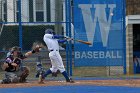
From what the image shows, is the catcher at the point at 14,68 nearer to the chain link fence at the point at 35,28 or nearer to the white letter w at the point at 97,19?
the chain link fence at the point at 35,28

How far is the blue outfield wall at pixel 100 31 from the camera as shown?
835 inches

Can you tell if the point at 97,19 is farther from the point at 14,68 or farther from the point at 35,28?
the point at 14,68

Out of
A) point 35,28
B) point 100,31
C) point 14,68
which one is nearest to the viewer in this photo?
point 14,68

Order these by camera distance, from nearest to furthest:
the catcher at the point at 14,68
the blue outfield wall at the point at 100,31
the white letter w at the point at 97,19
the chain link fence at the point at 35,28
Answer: the catcher at the point at 14,68
the chain link fence at the point at 35,28
the blue outfield wall at the point at 100,31
the white letter w at the point at 97,19

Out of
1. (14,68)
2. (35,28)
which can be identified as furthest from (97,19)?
(14,68)

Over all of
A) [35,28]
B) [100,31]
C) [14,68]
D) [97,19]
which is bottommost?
[14,68]

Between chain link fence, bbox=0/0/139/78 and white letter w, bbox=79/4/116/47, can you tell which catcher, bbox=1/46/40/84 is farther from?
white letter w, bbox=79/4/116/47

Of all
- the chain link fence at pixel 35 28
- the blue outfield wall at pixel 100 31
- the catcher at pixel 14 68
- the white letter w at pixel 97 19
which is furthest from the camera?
the white letter w at pixel 97 19

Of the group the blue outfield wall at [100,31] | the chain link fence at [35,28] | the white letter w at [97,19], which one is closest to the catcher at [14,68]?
the chain link fence at [35,28]

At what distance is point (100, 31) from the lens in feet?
70.2

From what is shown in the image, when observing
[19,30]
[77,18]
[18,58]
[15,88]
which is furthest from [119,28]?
[15,88]

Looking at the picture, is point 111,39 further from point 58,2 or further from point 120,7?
point 58,2

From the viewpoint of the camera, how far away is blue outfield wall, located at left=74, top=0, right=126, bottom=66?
2120 cm

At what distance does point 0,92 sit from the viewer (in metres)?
13.7
